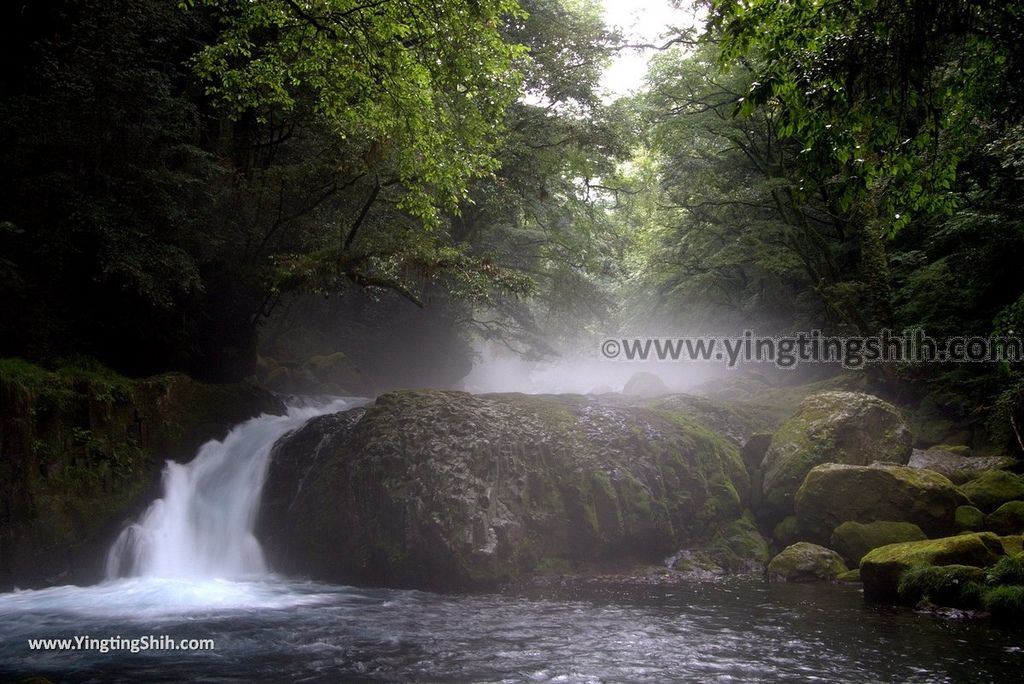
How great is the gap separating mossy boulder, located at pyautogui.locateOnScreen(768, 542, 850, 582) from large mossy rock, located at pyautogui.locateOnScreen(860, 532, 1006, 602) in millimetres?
1369

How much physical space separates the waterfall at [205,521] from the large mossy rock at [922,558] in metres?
8.99

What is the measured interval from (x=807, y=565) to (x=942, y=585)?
247cm

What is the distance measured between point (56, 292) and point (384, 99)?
6.55 meters

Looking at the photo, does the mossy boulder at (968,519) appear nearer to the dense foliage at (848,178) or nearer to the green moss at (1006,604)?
the dense foliage at (848,178)

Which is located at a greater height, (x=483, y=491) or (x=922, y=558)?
(x=483, y=491)

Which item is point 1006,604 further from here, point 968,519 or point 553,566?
point 553,566

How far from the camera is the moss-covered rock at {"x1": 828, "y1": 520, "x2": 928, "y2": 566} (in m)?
10.2

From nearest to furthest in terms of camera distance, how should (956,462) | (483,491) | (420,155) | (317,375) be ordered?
1. (483,491)
2. (420,155)
3. (956,462)
4. (317,375)

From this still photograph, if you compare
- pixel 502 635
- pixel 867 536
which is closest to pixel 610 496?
pixel 867 536

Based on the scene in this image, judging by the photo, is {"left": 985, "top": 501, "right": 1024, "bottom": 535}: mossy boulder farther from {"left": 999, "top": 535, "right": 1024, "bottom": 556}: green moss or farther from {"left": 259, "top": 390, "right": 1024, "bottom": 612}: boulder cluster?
{"left": 999, "top": 535, "right": 1024, "bottom": 556}: green moss

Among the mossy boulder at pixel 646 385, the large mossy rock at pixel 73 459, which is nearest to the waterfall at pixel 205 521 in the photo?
the large mossy rock at pixel 73 459

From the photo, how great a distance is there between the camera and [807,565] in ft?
34.1

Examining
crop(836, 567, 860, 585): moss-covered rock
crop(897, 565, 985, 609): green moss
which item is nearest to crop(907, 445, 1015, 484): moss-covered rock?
crop(836, 567, 860, 585): moss-covered rock

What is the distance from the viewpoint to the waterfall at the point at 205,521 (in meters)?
10.8
